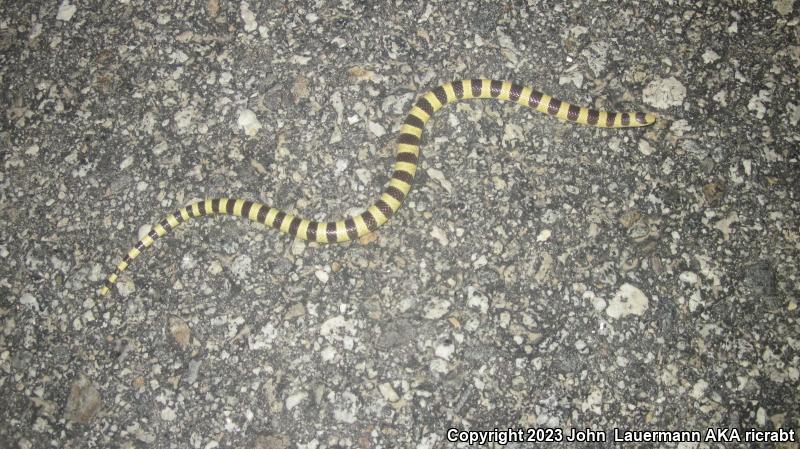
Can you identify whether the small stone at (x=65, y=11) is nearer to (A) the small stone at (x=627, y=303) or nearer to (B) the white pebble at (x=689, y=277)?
(A) the small stone at (x=627, y=303)

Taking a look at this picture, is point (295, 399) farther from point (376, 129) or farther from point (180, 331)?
point (376, 129)

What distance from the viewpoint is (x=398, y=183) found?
15.1 feet

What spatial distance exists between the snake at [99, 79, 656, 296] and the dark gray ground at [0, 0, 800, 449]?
122 mm

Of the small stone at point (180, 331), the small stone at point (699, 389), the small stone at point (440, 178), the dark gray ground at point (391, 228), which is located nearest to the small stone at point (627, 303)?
the dark gray ground at point (391, 228)

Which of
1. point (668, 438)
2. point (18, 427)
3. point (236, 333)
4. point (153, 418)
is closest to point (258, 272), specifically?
point (236, 333)

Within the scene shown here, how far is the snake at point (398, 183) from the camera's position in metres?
4.55

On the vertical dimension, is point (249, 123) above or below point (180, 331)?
above

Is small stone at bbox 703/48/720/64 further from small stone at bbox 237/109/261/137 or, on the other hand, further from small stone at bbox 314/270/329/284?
small stone at bbox 237/109/261/137

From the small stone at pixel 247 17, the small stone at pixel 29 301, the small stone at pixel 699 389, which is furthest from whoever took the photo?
the small stone at pixel 247 17

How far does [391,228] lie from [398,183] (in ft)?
1.31

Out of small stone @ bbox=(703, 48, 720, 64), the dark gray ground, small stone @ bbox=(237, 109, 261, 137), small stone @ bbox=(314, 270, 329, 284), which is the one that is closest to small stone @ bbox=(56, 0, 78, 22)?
the dark gray ground

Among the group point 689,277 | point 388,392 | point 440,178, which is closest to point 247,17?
point 440,178

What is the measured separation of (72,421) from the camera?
419 cm

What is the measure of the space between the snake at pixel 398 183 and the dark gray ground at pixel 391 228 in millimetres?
122
